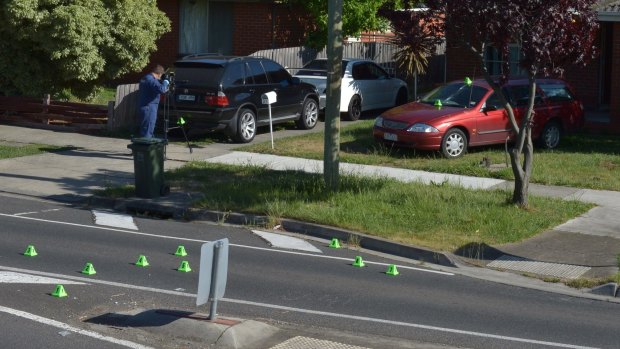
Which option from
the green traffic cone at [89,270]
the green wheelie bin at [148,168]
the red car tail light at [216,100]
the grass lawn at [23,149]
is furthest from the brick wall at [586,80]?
the green traffic cone at [89,270]

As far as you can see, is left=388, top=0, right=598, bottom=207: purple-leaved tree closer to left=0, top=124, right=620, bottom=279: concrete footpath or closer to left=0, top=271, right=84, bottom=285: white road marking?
left=0, top=124, right=620, bottom=279: concrete footpath

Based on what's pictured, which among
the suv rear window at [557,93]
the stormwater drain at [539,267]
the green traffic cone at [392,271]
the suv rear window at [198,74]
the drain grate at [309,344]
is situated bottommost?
the stormwater drain at [539,267]

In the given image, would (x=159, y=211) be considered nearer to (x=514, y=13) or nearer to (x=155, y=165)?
(x=155, y=165)

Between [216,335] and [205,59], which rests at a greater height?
[205,59]

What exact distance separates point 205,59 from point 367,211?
796 centimetres

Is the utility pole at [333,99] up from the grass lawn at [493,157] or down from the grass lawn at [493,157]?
up

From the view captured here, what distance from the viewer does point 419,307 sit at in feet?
34.1

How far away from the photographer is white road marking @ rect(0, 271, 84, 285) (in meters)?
10.5

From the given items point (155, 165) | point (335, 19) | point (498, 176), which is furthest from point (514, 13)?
point (155, 165)

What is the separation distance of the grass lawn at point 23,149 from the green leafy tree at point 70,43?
2494mm

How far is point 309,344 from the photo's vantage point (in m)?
8.65

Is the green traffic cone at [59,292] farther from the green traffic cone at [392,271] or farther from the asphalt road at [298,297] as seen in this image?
the green traffic cone at [392,271]

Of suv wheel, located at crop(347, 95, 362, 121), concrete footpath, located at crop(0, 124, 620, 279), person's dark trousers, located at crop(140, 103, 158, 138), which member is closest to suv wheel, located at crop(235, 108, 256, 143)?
concrete footpath, located at crop(0, 124, 620, 279)

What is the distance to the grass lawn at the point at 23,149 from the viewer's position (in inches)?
785
